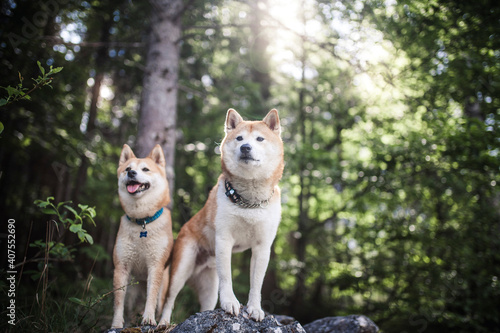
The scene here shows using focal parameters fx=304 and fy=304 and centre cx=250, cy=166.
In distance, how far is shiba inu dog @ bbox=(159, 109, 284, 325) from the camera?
2.51m

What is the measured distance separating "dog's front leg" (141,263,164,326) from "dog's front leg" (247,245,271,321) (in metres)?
0.85

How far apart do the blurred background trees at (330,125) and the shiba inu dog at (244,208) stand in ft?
4.62

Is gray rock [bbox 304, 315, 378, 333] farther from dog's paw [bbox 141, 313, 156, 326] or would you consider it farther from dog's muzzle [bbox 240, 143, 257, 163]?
dog's muzzle [bbox 240, 143, 257, 163]

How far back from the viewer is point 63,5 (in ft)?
16.8

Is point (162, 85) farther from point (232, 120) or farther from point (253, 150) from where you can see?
point (253, 150)

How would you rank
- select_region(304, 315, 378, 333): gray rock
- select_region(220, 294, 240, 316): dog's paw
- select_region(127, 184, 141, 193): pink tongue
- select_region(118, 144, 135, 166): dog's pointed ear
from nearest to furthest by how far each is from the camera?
select_region(220, 294, 240, 316): dog's paw
select_region(127, 184, 141, 193): pink tongue
select_region(118, 144, 135, 166): dog's pointed ear
select_region(304, 315, 378, 333): gray rock

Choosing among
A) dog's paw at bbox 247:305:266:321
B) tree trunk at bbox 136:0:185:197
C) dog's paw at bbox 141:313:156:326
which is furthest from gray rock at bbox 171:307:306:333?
tree trunk at bbox 136:0:185:197

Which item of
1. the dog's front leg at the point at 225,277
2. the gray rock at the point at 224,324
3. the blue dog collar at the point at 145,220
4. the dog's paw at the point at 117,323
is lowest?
the dog's paw at the point at 117,323

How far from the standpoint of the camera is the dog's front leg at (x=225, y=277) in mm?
2342

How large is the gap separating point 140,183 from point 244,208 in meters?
0.98

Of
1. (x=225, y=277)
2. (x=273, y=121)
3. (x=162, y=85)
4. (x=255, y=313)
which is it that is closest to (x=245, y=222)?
Result: (x=225, y=277)

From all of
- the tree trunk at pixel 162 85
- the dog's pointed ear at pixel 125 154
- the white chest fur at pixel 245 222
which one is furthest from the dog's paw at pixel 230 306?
the tree trunk at pixel 162 85

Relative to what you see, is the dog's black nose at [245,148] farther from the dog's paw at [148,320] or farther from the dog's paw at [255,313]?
the dog's paw at [148,320]

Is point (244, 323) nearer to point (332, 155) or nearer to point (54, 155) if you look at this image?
point (332, 155)
